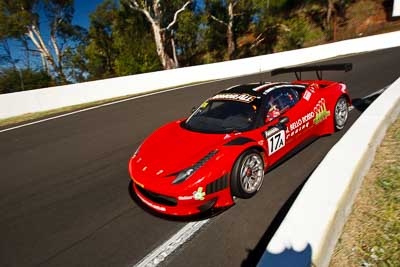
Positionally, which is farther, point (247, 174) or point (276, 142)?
point (276, 142)

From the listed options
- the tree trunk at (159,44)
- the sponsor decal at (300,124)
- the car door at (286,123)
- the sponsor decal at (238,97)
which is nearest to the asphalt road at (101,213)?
the car door at (286,123)

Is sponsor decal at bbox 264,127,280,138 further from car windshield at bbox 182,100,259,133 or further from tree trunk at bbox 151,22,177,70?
tree trunk at bbox 151,22,177,70

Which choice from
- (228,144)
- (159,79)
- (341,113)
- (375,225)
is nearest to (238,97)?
(228,144)

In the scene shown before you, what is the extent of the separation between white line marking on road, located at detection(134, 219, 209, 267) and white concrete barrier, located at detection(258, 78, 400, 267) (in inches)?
46.4

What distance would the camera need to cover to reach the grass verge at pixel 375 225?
2.21m

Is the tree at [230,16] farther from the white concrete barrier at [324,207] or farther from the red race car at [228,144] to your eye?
the white concrete barrier at [324,207]

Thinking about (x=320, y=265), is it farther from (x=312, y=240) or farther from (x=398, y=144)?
(x=398, y=144)

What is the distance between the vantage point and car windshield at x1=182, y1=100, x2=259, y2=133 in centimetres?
382

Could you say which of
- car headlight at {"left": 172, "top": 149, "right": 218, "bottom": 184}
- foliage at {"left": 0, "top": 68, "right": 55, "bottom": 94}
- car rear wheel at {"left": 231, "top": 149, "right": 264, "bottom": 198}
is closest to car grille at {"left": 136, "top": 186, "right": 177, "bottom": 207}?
car headlight at {"left": 172, "top": 149, "right": 218, "bottom": 184}

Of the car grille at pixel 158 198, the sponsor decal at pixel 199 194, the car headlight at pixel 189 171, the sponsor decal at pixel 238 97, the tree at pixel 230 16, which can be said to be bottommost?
the car grille at pixel 158 198

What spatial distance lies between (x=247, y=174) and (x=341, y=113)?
295 centimetres

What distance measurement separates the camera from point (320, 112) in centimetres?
469

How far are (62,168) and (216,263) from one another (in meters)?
3.72

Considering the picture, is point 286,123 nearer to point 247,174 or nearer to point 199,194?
point 247,174
